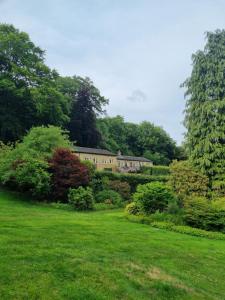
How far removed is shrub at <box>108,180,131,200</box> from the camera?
30.6 meters

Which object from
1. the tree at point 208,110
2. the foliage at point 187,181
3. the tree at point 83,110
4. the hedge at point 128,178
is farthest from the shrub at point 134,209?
the tree at point 83,110

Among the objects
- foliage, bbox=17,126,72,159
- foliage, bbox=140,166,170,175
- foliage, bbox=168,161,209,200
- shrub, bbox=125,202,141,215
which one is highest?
foliage, bbox=17,126,72,159

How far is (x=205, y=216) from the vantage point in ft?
61.2

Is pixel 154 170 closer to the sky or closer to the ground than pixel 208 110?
closer to the ground

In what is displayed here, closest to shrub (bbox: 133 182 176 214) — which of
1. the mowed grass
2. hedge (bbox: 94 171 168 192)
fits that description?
the mowed grass

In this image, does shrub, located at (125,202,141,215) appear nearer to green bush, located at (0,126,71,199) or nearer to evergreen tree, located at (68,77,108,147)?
green bush, located at (0,126,71,199)

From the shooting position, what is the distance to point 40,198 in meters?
24.5

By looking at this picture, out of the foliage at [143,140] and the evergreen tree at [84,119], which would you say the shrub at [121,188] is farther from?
the foliage at [143,140]

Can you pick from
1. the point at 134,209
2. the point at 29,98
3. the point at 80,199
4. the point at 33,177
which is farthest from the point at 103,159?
the point at 134,209

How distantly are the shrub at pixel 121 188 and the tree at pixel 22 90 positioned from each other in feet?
53.3

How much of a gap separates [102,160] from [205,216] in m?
35.6

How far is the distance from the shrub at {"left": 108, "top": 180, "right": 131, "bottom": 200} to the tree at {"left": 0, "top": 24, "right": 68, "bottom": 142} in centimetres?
1626

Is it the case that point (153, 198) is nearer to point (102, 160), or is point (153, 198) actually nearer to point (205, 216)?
point (205, 216)

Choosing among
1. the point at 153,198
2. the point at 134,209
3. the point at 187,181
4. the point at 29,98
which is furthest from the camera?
the point at 29,98
